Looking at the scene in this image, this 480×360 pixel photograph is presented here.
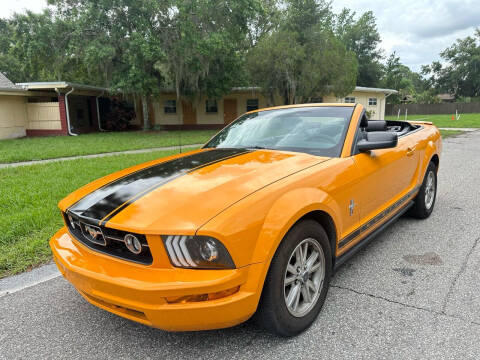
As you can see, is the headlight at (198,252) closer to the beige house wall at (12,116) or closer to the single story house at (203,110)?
the beige house wall at (12,116)

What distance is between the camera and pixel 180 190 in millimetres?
2271

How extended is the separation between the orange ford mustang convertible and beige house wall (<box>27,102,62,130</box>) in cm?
1861

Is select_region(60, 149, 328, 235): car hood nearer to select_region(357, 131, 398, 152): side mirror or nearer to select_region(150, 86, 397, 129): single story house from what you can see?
select_region(357, 131, 398, 152): side mirror

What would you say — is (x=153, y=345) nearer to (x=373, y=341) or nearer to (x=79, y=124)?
A: (x=373, y=341)

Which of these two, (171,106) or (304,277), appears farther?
(171,106)

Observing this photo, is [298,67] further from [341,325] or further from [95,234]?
[95,234]

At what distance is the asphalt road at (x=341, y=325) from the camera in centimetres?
218

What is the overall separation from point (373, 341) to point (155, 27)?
18796 millimetres

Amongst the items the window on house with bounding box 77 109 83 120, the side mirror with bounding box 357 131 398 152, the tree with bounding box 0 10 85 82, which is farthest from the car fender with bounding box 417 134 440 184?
the window on house with bounding box 77 109 83 120

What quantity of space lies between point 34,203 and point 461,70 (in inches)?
2716

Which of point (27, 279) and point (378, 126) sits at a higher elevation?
point (378, 126)

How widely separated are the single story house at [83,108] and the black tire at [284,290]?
18.8 meters

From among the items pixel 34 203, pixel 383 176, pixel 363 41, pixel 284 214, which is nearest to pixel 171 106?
pixel 34 203

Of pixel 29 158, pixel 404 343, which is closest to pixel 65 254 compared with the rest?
pixel 404 343
